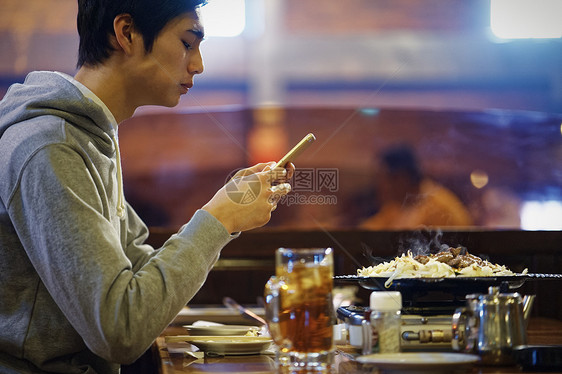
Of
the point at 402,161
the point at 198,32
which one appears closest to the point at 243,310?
the point at 198,32

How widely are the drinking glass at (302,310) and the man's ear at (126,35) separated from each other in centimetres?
65

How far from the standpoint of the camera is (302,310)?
106cm

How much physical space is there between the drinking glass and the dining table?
0.03 meters

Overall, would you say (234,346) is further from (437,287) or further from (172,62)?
(172,62)

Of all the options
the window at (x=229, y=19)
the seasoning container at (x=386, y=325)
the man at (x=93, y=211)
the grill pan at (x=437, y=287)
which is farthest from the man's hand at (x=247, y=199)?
the window at (x=229, y=19)

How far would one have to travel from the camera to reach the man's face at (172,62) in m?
1.49

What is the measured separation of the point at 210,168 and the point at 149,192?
38 centimetres

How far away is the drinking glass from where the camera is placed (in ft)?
3.47

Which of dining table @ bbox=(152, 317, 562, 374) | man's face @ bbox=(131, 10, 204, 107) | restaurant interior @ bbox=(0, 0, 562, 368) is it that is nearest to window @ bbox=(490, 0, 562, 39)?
restaurant interior @ bbox=(0, 0, 562, 368)

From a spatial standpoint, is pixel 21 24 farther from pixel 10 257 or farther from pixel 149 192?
pixel 10 257

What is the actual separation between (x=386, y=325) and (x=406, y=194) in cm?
307

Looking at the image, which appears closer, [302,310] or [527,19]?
[302,310]

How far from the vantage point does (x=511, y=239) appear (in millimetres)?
2932

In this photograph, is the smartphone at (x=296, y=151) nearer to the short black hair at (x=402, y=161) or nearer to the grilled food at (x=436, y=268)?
the grilled food at (x=436, y=268)
